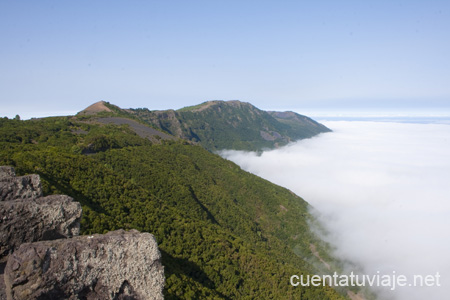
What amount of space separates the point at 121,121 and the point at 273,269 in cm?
8742

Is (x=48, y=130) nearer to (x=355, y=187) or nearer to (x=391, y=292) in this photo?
(x=391, y=292)

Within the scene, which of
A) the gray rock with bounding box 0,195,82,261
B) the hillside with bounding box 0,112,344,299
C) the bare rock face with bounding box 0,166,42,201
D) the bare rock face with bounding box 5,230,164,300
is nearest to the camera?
the bare rock face with bounding box 5,230,164,300

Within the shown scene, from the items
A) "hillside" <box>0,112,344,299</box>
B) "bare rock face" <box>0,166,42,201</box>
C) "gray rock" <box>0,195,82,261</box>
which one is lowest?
"hillside" <box>0,112,344,299</box>

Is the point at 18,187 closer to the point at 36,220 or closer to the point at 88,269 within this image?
the point at 36,220

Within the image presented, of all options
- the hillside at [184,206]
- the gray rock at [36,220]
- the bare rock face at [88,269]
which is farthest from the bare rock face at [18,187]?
the hillside at [184,206]

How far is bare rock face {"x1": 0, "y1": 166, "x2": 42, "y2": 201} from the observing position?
44.1 feet

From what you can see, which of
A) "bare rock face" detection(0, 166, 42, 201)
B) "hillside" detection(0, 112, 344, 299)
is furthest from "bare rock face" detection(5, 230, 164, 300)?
"hillside" detection(0, 112, 344, 299)

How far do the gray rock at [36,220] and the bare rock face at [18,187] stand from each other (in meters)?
2.08

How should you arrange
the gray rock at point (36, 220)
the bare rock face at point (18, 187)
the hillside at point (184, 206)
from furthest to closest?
→ 1. the hillside at point (184, 206)
2. the bare rock face at point (18, 187)
3. the gray rock at point (36, 220)

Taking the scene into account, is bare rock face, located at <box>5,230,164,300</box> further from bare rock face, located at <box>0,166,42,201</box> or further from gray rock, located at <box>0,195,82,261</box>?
bare rock face, located at <box>0,166,42,201</box>

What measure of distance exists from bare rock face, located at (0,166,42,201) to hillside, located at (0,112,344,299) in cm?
753

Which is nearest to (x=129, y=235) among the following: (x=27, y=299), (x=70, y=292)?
(x=70, y=292)

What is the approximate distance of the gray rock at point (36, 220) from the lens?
1127 cm

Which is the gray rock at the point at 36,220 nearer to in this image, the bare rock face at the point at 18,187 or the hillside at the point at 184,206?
the bare rock face at the point at 18,187
